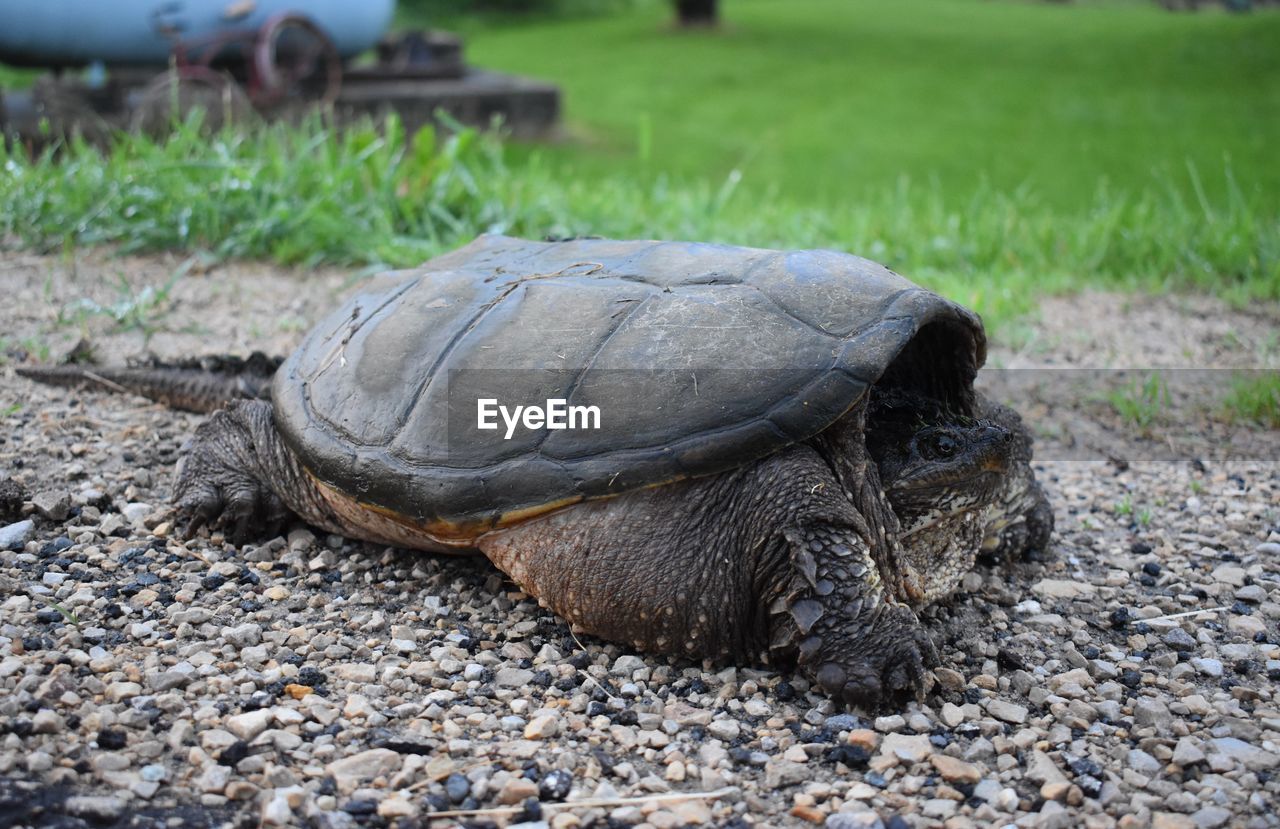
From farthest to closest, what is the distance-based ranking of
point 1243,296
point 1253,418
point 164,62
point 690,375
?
1. point 164,62
2. point 1243,296
3. point 1253,418
4. point 690,375

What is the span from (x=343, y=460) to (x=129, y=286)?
223 centimetres

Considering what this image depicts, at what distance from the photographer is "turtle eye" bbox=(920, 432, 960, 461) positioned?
7.63 feet

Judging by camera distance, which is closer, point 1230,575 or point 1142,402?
point 1230,575

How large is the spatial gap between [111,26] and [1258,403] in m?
7.89

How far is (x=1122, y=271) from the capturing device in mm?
5500

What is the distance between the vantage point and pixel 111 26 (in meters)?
8.23

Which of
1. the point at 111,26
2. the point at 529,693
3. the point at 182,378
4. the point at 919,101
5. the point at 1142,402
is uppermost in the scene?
the point at 111,26

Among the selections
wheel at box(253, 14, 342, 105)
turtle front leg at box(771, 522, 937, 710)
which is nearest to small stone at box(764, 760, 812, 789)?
turtle front leg at box(771, 522, 937, 710)

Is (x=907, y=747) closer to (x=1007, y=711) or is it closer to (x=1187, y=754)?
(x=1007, y=711)

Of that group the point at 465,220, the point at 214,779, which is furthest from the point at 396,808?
the point at 465,220

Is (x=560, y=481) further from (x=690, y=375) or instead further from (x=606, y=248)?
(x=606, y=248)

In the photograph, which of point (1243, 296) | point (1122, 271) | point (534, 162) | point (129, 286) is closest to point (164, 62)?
point (534, 162)

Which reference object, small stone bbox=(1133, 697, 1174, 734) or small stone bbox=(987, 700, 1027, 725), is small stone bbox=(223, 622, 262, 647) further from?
small stone bbox=(1133, 697, 1174, 734)

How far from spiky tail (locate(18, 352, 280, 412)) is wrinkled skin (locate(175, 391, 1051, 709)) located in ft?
4.25
